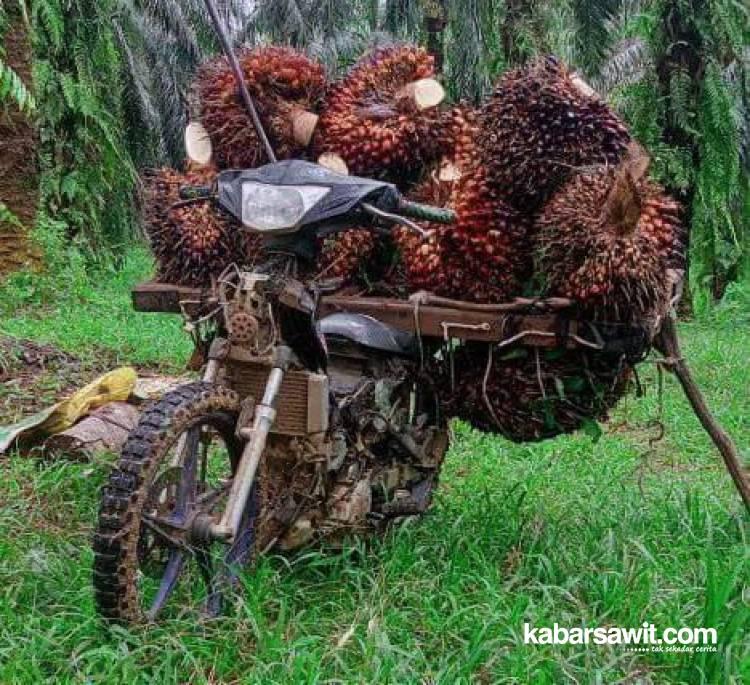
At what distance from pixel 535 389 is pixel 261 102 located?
4.27 ft

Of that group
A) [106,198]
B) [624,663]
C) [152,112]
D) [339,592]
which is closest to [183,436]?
[339,592]

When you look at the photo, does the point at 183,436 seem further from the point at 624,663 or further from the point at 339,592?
the point at 624,663

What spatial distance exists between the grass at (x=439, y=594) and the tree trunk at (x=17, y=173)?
4.13 metres

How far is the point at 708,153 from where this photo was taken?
7383 mm

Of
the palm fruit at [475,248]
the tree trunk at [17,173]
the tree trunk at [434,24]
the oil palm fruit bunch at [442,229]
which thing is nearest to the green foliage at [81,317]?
the tree trunk at [17,173]

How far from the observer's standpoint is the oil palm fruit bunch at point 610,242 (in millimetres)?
2789

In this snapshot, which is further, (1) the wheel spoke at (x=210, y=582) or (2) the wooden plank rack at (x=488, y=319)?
(2) the wooden plank rack at (x=488, y=319)

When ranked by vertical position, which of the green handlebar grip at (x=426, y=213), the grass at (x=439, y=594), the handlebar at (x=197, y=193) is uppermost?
the handlebar at (x=197, y=193)

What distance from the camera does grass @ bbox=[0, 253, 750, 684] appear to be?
2.34 meters

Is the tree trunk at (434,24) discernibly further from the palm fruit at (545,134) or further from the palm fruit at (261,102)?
the palm fruit at (545,134)

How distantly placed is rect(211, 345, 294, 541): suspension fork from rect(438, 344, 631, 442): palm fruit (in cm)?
68

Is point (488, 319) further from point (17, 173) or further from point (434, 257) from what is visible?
point (17, 173)

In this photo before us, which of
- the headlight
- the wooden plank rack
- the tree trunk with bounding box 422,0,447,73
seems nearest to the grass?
the wooden plank rack

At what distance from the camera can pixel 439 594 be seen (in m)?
2.76
